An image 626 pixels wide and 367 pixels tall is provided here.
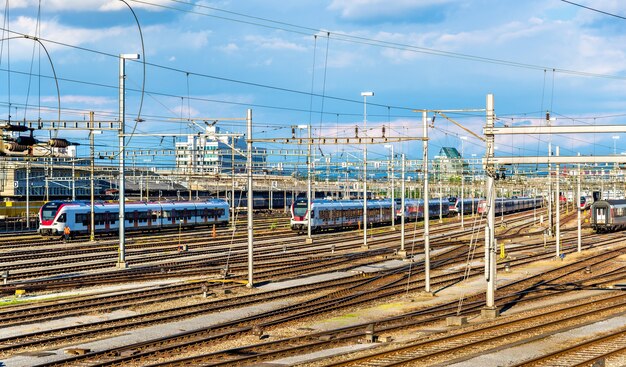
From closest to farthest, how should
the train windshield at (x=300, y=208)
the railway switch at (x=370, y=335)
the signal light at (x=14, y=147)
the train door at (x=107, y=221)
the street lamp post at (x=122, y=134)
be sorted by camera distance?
the railway switch at (x=370, y=335) < the signal light at (x=14, y=147) < the street lamp post at (x=122, y=134) < the train door at (x=107, y=221) < the train windshield at (x=300, y=208)

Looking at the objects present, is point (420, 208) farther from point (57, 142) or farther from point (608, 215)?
point (57, 142)

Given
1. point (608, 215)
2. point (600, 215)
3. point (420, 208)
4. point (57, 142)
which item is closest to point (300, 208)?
point (420, 208)

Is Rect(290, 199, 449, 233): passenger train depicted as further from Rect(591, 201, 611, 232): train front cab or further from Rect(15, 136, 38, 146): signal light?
Rect(15, 136, 38, 146): signal light

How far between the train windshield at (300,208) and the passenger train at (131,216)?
10.8 m

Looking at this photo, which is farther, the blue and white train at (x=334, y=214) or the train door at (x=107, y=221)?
the blue and white train at (x=334, y=214)

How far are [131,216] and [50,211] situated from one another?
747 centimetres

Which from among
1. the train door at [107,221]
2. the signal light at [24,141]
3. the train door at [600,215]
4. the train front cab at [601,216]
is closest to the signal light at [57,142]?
the signal light at [24,141]

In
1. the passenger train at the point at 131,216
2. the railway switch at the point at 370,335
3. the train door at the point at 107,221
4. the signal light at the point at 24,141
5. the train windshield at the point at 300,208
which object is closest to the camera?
the railway switch at the point at 370,335

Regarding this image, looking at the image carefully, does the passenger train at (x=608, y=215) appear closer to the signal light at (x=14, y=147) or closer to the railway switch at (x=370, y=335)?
the railway switch at (x=370, y=335)

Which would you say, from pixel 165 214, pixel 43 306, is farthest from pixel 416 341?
pixel 165 214

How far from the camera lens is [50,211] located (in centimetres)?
6153

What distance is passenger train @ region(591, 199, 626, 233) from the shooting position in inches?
3014

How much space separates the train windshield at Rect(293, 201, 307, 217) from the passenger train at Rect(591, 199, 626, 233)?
29826 mm

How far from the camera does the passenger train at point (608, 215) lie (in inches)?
3014
